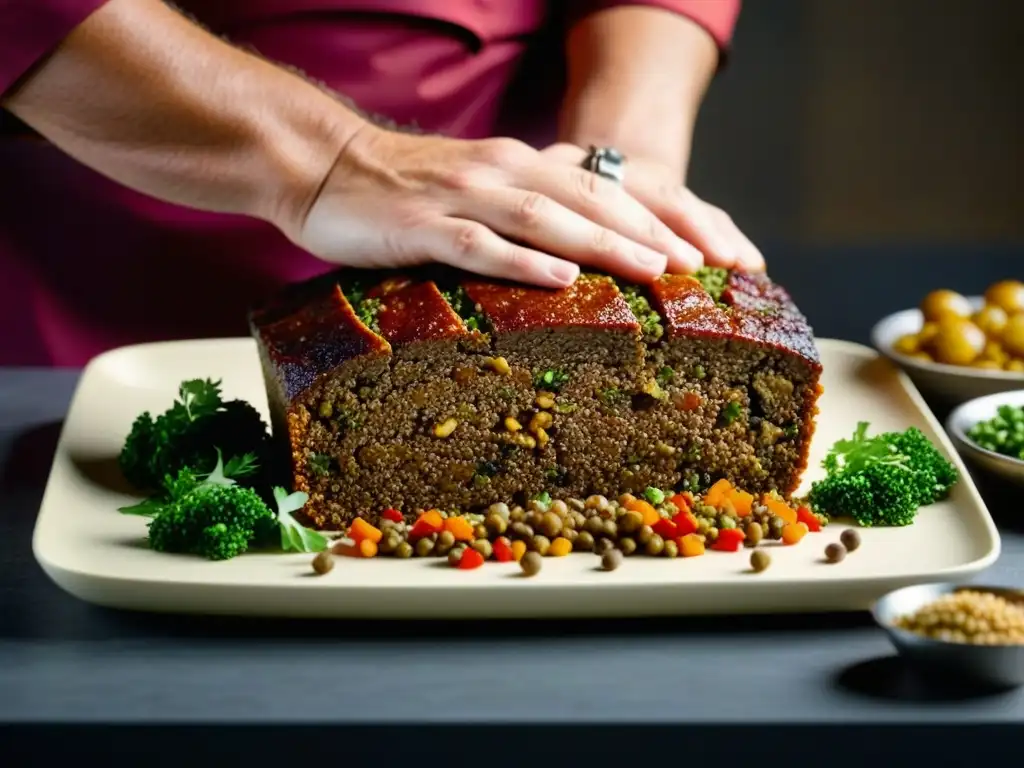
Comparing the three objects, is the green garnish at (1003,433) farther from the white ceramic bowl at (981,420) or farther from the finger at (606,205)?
the finger at (606,205)

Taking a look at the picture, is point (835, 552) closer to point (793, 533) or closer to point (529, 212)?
point (793, 533)

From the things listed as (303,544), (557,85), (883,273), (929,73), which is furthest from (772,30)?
(303,544)

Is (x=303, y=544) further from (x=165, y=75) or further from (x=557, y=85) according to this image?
(x=557, y=85)

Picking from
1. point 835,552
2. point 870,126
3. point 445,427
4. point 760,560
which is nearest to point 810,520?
point 835,552

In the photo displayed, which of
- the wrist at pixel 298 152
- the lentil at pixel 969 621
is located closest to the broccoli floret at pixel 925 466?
the lentil at pixel 969 621

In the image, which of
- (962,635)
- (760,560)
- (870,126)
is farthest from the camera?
(870,126)

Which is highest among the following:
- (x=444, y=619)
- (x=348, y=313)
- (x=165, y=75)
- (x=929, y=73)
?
(x=929, y=73)
